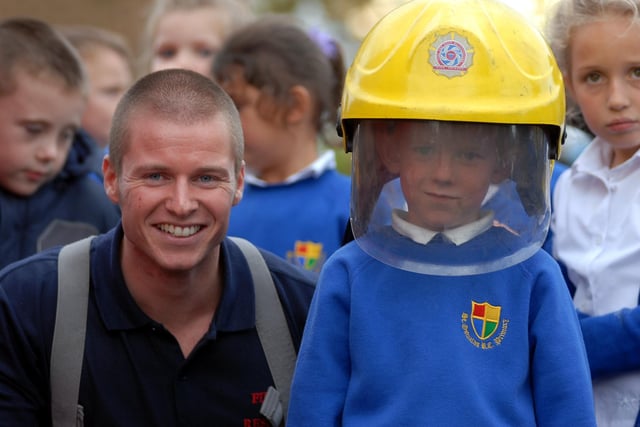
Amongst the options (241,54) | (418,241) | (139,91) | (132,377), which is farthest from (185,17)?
(418,241)

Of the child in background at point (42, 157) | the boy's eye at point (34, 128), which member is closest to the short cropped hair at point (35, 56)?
the child in background at point (42, 157)

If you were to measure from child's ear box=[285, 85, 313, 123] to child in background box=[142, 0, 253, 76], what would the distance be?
3.92 ft

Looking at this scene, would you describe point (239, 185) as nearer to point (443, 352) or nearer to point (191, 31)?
point (443, 352)

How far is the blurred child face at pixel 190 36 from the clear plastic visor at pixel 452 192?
12.8 feet

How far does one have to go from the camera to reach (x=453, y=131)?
3.04 metres

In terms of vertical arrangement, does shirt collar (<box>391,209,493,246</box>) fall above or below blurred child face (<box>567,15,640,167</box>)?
below

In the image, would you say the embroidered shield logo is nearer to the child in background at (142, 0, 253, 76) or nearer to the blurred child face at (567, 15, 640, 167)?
the blurred child face at (567, 15, 640, 167)

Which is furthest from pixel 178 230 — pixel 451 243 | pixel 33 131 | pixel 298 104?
pixel 298 104

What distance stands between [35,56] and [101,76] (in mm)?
2134

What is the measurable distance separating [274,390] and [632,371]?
1.23 meters

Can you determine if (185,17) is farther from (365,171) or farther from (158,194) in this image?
(365,171)

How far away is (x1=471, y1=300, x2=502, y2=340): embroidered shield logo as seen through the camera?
Result: 3.12 m

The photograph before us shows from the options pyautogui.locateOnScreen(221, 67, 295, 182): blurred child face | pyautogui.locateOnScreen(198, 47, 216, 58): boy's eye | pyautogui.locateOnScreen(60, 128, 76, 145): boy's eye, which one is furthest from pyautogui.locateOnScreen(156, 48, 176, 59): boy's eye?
pyautogui.locateOnScreen(60, 128, 76, 145): boy's eye

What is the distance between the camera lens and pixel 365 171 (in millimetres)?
3205
